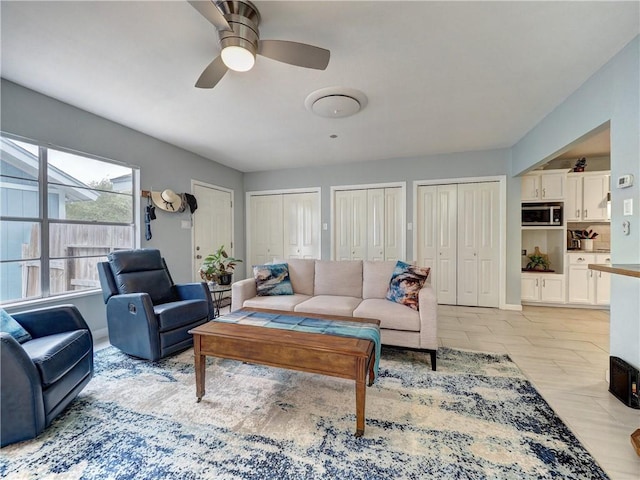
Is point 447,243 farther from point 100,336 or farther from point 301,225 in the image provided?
point 100,336

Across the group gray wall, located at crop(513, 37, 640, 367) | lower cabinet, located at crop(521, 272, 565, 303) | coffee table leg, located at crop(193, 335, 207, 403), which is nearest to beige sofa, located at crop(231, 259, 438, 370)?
coffee table leg, located at crop(193, 335, 207, 403)

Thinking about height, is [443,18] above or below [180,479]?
above

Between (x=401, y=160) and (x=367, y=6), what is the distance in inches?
130

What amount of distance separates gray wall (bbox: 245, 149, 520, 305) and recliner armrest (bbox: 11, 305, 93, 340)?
3748 mm

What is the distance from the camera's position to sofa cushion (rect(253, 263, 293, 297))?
10.2 ft

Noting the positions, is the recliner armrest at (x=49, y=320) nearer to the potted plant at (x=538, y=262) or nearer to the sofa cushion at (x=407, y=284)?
the sofa cushion at (x=407, y=284)

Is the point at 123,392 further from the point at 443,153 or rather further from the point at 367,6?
the point at 443,153

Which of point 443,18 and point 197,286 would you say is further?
point 197,286

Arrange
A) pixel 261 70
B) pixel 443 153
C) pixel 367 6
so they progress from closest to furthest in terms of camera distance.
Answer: pixel 367 6 < pixel 261 70 < pixel 443 153

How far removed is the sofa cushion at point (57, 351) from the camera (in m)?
1.52

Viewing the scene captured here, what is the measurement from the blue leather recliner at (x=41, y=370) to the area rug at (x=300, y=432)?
4.6 inches

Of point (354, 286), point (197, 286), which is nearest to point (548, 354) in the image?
point (354, 286)

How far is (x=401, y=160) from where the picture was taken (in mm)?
4668

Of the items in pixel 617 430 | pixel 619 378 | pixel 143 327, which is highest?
pixel 143 327
